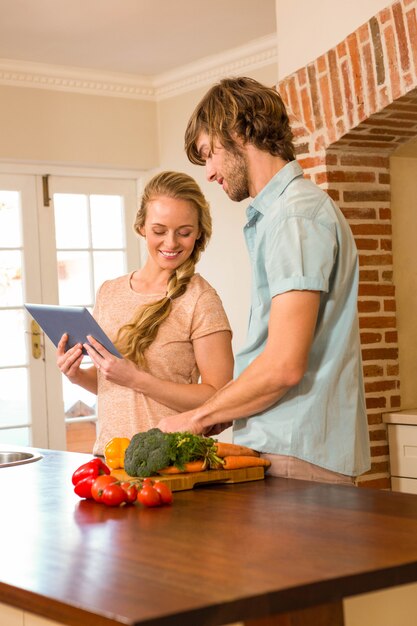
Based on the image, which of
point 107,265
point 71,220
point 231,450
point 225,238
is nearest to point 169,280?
point 231,450

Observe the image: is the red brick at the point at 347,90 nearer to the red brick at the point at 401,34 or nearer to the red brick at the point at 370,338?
the red brick at the point at 401,34

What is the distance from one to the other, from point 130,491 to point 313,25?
2.93 m

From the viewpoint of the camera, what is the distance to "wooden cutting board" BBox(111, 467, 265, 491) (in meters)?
2.00

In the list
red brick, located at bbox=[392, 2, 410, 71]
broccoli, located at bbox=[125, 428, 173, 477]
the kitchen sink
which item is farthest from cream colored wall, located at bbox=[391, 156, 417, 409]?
broccoli, located at bbox=[125, 428, 173, 477]

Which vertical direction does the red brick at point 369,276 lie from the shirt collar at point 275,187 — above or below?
below

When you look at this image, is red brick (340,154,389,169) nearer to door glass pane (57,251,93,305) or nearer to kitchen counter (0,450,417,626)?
kitchen counter (0,450,417,626)

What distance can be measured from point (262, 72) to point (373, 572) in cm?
507

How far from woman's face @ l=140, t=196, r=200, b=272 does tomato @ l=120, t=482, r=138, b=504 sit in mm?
946

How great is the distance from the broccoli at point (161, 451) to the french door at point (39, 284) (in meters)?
4.45

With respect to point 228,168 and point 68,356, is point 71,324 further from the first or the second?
point 228,168

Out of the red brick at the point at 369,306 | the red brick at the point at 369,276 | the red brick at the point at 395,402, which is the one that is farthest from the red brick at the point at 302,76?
the red brick at the point at 395,402

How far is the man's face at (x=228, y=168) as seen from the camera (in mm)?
2146

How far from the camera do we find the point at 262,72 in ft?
19.8

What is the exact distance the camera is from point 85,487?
1950 mm
